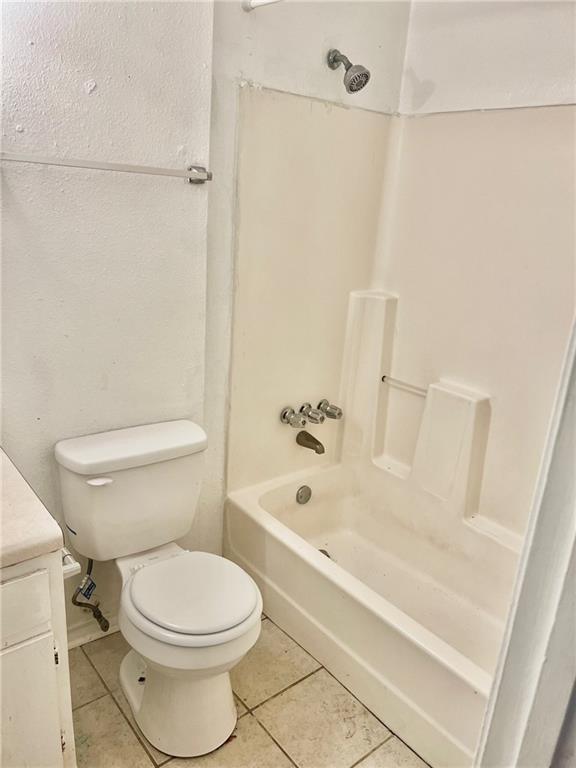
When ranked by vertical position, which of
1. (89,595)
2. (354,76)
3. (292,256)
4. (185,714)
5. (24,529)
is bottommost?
(185,714)

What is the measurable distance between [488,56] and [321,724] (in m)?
2.11

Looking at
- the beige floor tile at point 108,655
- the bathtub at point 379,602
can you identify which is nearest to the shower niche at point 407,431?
the bathtub at point 379,602

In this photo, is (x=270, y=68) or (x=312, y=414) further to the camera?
(x=312, y=414)

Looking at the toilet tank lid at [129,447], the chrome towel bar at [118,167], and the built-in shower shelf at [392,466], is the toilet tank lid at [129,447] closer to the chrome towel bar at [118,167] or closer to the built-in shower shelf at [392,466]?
the chrome towel bar at [118,167]

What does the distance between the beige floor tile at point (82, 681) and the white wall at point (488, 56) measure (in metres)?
2.18

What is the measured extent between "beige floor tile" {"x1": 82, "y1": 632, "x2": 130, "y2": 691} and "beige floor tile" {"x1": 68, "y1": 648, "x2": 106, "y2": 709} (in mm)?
19

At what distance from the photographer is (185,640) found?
1.36m

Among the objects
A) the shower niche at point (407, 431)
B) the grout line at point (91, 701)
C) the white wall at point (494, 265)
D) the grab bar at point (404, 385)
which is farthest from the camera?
the grab bar at point (404, 385)

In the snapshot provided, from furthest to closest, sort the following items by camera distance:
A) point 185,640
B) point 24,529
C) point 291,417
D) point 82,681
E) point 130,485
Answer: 1. point 291,417
2. point 82,681
3. point 130,485
4. point 185,640
5. point 24,529

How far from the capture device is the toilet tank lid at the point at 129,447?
1.54 metres

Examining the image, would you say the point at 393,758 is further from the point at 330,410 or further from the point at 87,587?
the point at 330,410

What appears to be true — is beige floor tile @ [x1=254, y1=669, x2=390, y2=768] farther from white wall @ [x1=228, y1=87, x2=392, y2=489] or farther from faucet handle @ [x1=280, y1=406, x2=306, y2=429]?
faucet handle @ [x1=280, y1=406, x2=306, y2=429]

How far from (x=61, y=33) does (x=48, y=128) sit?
0.22 m

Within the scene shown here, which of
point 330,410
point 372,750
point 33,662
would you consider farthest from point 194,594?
point 330,410
